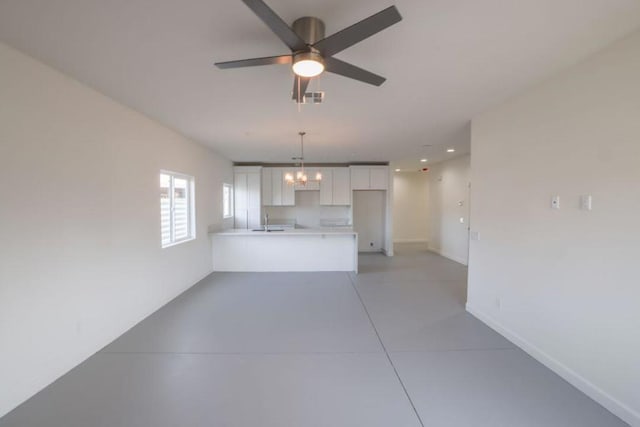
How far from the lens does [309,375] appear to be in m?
2.36

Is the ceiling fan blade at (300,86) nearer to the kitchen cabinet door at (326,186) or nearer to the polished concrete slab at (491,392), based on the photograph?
the polished concrete slab at (491,392)

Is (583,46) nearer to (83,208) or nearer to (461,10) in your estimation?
(461,10)

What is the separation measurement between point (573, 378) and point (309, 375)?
2173 millimetres

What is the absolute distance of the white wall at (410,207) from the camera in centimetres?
956

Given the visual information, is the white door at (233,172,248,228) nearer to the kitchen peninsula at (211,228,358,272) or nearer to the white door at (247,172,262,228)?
the white door at (247,172,262,228)

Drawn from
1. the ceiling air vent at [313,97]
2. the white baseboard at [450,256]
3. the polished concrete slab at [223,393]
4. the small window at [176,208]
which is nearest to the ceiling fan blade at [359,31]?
the ceiling air vent at [313,97]

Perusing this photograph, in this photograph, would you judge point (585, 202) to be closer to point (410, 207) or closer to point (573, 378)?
point (573, 378)

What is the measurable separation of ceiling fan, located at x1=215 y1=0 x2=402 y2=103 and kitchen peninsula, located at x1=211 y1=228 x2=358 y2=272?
411 cm

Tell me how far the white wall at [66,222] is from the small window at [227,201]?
112 inches

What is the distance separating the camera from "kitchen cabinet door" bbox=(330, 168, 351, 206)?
24.2 ft

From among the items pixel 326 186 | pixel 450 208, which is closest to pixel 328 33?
pixel 326 186

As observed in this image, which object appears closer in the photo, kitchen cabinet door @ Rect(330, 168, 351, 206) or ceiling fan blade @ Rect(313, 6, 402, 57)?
ceiling fan blade @ Rect(313, 6, 402, 57)

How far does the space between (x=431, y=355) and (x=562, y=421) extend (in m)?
0.98

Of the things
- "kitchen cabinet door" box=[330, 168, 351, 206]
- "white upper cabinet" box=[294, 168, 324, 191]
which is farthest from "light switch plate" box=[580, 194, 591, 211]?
"white upper cabinet" box=[294, 168, 324, 191]
